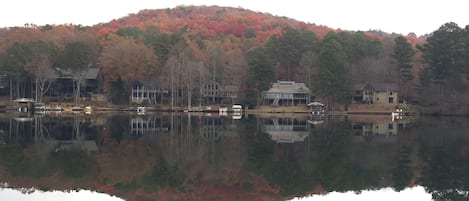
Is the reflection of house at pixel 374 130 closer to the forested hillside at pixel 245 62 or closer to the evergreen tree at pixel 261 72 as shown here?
the forested hillside at pixel 245 62

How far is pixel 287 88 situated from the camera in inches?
3757

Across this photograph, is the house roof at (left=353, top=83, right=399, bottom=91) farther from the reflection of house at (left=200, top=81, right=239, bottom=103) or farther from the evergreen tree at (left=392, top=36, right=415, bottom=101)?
the reflection of house at (left=200, top=81, right=239, bottom=103)

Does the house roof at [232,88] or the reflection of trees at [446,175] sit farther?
the house roof at [232,88]

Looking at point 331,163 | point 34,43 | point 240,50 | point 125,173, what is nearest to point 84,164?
point 125,173

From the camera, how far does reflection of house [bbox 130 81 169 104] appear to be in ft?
309

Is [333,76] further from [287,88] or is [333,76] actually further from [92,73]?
[92,73]

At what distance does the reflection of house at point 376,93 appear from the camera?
94688mm

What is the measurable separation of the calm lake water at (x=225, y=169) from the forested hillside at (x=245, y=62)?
167 feet

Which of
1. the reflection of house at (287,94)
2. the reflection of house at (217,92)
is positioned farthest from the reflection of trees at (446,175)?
the reflection of house at (217,92)

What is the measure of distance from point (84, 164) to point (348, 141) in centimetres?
1911

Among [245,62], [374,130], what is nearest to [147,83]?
[245,62]

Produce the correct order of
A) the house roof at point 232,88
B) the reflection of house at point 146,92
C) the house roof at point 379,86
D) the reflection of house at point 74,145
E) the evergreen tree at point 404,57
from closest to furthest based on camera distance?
the reflection of house at point 74,145, the evergreen tree at point 404,57, the reflection of house at point 146,92, the house roof at point 379,86, the house roof at point 232,88

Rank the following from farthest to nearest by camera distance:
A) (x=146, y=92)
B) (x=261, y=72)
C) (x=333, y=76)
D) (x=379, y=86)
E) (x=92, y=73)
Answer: (x=92, y=73) < (x=146, y=92) < (x=379, y=86) < (x=261, y=72) < (x=333, y=76)

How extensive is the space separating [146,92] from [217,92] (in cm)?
1251
